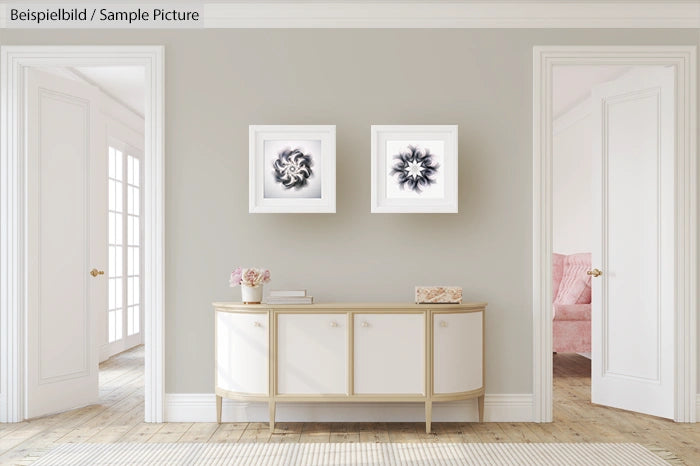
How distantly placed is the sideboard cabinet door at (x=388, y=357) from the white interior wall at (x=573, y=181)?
4.25 m

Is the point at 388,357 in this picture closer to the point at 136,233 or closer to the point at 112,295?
the point at 112,295

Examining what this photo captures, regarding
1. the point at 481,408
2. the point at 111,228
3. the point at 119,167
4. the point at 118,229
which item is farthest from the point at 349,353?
the point at 119,167

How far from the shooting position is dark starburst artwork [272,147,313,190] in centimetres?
408

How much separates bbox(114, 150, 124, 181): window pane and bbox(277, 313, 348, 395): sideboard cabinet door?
4.10 metres

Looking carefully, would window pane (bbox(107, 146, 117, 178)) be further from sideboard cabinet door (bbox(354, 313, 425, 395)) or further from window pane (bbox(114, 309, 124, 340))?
sideboard cabinet door (bbox(354, 313, 425, 395))

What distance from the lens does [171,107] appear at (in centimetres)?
424

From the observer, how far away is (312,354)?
12.7 feet

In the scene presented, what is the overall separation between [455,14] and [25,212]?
2.99 meters

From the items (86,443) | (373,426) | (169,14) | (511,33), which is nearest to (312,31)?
(169,14)

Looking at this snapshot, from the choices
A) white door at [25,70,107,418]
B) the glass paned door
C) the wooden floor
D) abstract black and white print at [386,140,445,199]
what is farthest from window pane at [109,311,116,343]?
abstract black and white print at [386,140,445,199]

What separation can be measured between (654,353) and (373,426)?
6.23 ft

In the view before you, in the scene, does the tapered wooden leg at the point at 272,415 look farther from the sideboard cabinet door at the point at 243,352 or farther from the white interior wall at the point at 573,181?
the white interior wall at the point at 573,181

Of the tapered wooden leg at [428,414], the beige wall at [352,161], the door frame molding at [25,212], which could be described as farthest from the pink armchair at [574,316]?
the door frame molding at [25,212]

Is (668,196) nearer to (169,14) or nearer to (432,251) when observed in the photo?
(432,251)
